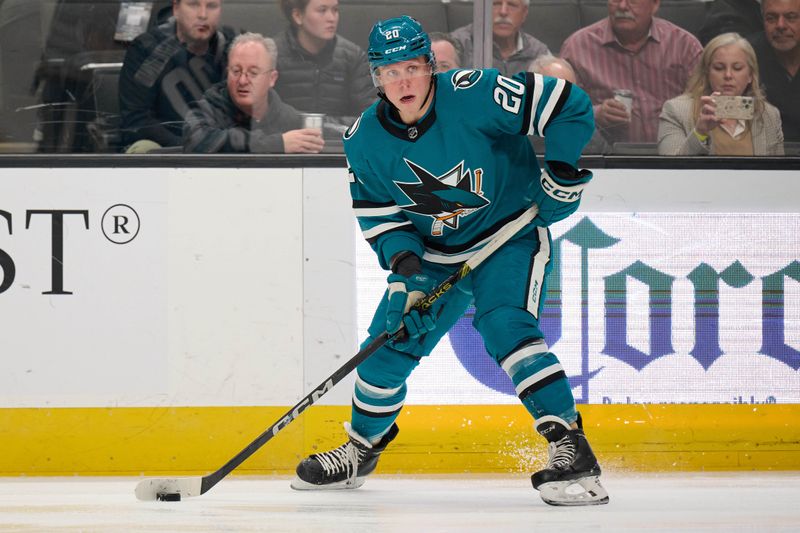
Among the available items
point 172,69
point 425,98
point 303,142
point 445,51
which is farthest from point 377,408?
point 172,69

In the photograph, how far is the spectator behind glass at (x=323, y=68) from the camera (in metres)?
3.58

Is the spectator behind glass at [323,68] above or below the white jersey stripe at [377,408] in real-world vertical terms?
above

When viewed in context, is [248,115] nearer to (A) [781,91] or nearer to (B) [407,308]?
(B) [407,308]

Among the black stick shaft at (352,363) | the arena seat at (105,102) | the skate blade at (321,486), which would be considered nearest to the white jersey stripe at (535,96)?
the black stick shaft at (352,363)

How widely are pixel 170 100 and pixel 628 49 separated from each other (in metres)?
1.48

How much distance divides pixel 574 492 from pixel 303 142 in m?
1.47

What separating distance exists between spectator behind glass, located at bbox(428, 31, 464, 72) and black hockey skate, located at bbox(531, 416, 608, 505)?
136 cm

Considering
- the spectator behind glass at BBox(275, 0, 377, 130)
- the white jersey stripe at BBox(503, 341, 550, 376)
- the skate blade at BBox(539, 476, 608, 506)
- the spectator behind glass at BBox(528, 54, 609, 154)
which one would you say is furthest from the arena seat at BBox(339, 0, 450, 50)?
the skate blade at BBox(539, 476, 608, 506)

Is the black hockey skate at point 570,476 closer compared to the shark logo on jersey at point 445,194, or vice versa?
the black hockey skate at point 570,476

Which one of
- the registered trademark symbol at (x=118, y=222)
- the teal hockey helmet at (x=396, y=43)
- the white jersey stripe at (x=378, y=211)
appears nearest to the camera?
the teal hockey helmet at (x=396, y=43)

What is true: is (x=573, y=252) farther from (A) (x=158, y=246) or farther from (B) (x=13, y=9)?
(B) (x=13, y=9)

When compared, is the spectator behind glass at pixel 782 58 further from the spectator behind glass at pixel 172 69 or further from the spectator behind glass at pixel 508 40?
the spectator behind glass at pixel 172 69

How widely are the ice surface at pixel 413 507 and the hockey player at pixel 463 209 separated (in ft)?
0.58

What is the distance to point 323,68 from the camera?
3.59 meters
